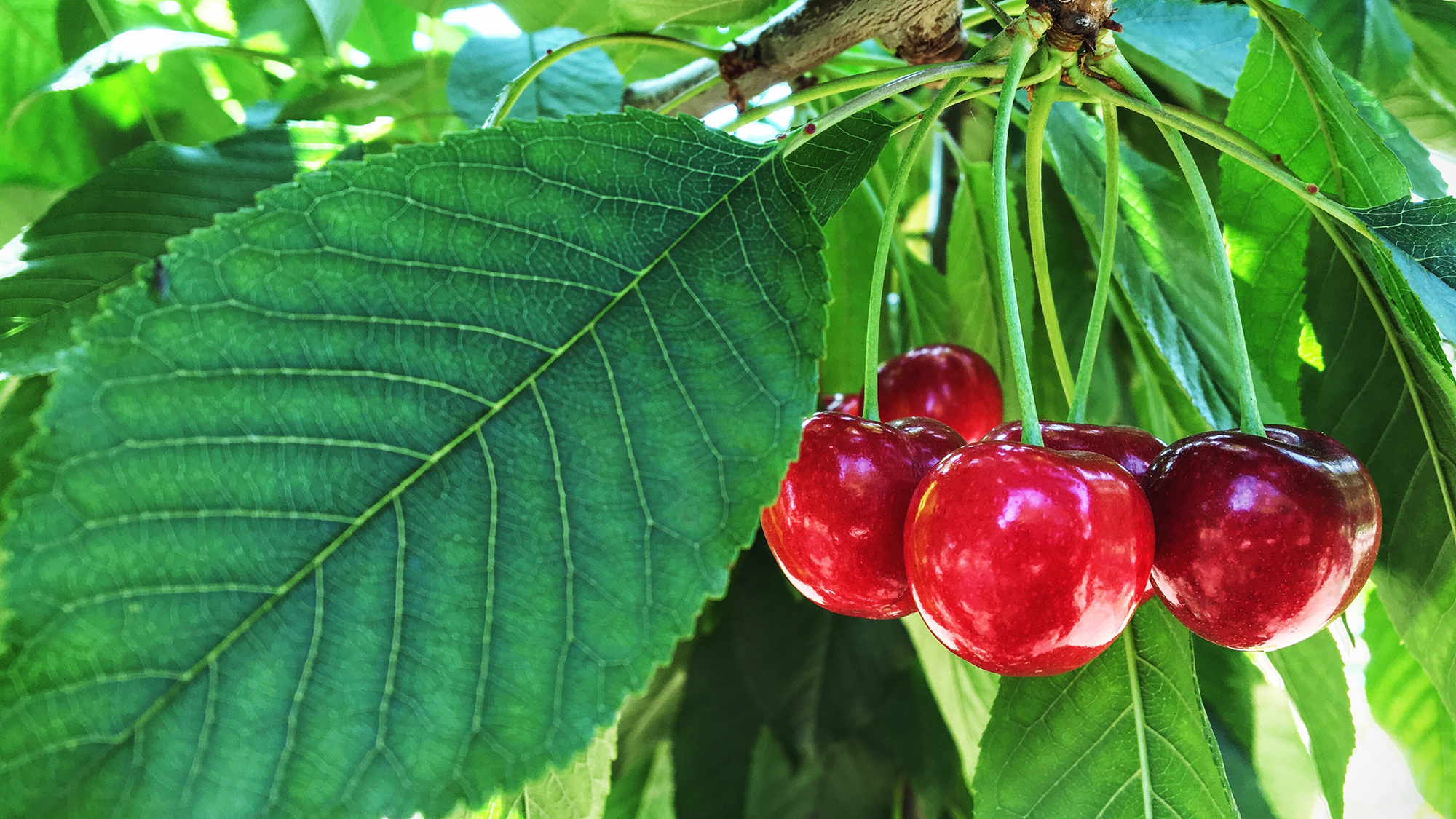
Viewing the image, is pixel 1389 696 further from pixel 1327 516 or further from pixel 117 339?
pixel 117 339

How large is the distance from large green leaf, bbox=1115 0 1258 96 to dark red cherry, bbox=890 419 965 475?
475mm

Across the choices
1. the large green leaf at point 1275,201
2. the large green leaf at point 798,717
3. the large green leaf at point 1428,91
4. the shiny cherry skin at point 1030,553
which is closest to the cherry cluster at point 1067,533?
the shiny cherry skin at point 1030,553

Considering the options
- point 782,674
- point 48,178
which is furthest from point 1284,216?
point 48,178

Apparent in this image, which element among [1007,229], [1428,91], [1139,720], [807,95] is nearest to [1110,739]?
[1139,720]

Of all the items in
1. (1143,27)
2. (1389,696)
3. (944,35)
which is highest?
(944,35)

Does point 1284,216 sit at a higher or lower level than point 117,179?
lower

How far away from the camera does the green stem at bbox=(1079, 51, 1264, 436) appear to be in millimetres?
524

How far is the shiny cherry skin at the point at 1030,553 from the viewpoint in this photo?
44cm

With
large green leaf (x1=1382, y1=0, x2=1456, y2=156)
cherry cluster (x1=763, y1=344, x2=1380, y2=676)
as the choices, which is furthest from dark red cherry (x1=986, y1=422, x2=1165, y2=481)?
large green leaf (x1=1382, y1=0, x2=1456, y2=156)

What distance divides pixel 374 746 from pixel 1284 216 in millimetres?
696

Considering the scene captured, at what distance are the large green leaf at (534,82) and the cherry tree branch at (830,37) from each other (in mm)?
101

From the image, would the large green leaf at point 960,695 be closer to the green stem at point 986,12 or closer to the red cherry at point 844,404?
the red cherry at point 844,404

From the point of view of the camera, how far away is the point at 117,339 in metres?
0.38

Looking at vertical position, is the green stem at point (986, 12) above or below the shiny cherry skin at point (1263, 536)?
above
